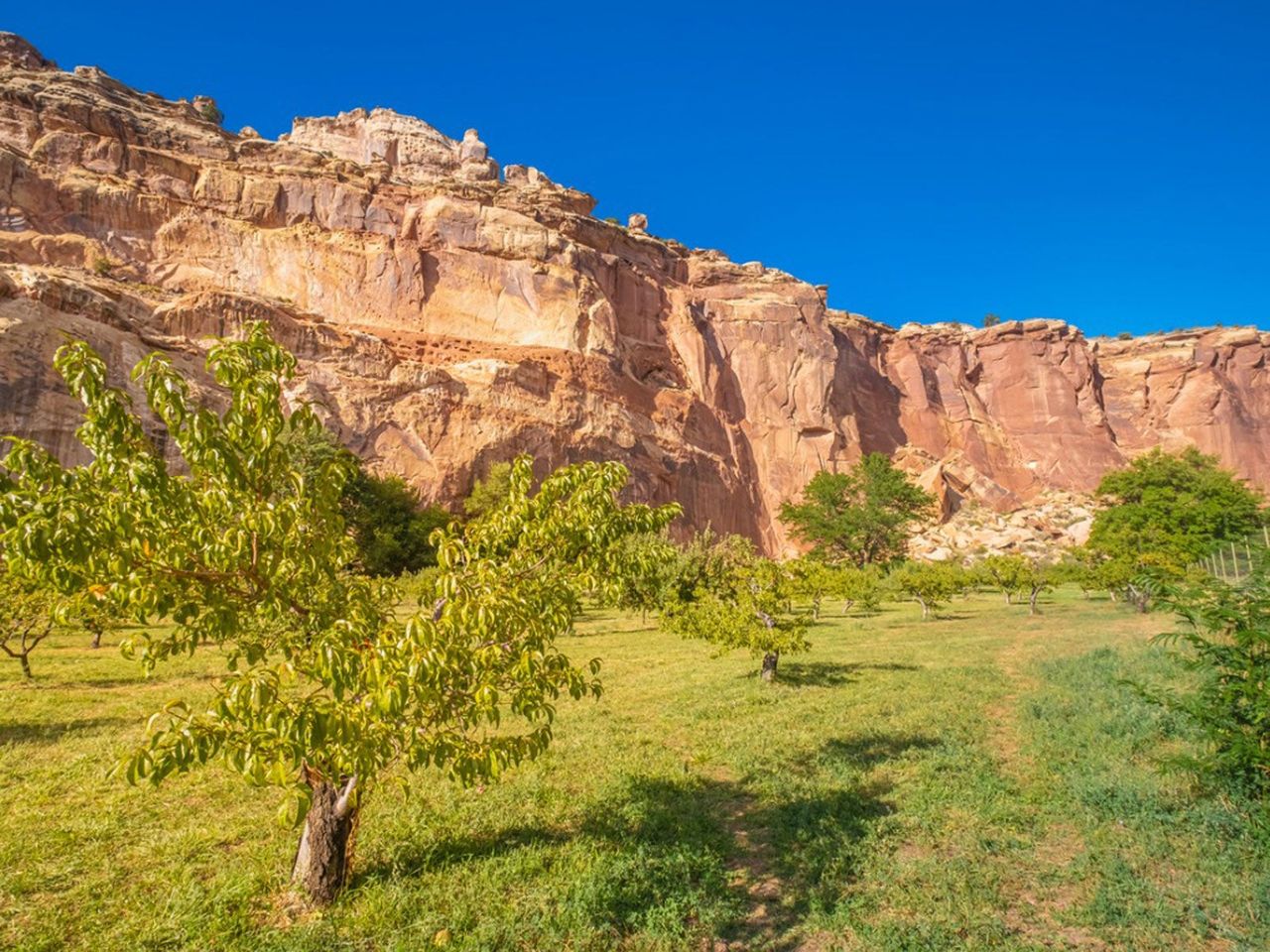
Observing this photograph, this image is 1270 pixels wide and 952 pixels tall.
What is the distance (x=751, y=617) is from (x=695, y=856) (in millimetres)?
9487

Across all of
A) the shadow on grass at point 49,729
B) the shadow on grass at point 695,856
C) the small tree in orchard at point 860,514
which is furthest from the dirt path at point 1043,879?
the small tree in orchard at point 860,514

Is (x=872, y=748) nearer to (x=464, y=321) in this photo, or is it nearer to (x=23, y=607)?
(x=23, y=607)

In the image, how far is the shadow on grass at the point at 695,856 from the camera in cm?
523

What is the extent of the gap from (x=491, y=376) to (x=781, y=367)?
37.3 m

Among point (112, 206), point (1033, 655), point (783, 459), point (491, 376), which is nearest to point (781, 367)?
point (783, 459)

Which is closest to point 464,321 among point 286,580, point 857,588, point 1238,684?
point 857,588

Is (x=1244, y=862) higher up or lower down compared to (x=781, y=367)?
lower down

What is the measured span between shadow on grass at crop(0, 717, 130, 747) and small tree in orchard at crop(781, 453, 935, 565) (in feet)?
168

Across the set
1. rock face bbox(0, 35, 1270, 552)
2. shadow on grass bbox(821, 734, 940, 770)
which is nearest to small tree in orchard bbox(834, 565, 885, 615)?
rock face bbox(0, 35, 1270, 552)

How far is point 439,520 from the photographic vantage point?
44656mm

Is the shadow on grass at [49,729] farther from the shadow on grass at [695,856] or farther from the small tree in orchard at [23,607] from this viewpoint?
the shadow on grass at [695,856]

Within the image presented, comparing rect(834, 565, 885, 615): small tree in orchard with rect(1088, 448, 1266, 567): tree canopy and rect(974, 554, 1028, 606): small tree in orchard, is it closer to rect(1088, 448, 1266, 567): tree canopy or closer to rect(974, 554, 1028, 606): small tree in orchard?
rect(974, 554, 1028, 606): small tree in orchard

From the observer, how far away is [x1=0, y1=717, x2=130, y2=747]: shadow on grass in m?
10.1

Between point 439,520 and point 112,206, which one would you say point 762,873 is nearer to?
point 439,520
